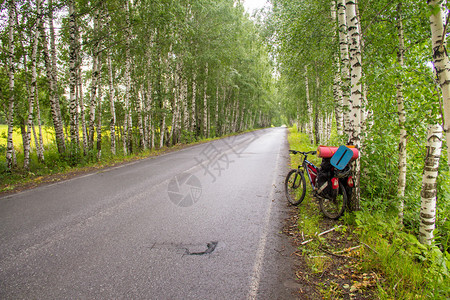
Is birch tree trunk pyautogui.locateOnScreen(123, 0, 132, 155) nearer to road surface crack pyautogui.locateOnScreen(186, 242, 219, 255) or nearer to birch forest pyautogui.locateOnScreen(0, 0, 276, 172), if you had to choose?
birch forest pyautogui.locateOnScreen(0, 0, 276, 172)

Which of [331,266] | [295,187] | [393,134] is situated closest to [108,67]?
[295,187]

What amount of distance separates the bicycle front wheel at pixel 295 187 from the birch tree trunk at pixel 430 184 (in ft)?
7.52

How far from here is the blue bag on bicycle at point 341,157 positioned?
4.12m

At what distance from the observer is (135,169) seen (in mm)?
9484

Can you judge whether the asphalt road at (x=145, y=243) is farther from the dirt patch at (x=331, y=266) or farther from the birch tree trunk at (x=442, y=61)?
the birch tree trunk at (x=442, y=61)

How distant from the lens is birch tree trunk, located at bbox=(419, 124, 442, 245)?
3.26 metres

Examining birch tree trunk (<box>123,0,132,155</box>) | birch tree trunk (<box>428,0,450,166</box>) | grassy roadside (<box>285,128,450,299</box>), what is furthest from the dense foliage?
birch tree trunk (<box>123,0,132,155</box>)

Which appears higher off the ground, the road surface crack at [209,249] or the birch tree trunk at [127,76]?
the birch tree trunk at [127,76]

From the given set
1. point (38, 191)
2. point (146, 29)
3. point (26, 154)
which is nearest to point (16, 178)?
point (26, 154)

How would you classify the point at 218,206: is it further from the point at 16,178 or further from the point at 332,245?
the point at 16,178

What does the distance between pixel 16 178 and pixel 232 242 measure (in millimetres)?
9612

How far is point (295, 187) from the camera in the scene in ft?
19.8

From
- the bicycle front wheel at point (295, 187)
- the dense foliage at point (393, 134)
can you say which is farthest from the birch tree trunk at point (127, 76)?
the dense foliage at point (393, 134)

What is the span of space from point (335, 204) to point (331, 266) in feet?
5.89
